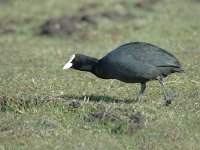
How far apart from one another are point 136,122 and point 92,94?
2.15 m

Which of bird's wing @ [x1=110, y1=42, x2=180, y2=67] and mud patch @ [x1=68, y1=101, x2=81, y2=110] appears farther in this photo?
bird's wing @ [x1=110, y1=42, x2=180, y2=67]

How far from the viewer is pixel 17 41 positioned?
1603 centimetres

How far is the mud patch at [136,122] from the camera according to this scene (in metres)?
7.59

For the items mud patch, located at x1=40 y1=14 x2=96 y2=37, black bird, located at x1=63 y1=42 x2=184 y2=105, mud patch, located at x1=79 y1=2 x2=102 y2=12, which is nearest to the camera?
black bird, located at x1=63 y1=42 x2=184 y2=105

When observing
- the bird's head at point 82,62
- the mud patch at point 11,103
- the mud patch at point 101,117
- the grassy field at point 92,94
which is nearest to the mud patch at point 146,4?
the grassy field at point 92,94

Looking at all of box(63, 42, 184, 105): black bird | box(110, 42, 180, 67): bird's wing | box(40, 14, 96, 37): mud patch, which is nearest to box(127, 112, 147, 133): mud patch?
box(63, 42, 184, 105): black bird

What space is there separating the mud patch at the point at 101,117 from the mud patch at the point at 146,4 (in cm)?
1099

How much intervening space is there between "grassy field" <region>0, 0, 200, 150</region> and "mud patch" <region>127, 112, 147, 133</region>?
12 millimetres

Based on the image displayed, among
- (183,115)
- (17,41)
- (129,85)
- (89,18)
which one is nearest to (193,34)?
(89,18)

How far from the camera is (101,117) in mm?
7859

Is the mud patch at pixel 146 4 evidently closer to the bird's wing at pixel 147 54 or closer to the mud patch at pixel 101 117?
the bird's wing at pixel 147 54

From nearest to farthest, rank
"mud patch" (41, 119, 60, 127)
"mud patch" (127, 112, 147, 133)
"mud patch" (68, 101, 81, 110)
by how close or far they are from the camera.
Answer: "mud patch" (127, 112, 147, 133) → "mud patch" (41, 119, 60, 127) → "mud patch" (68, 101, 81, 110)

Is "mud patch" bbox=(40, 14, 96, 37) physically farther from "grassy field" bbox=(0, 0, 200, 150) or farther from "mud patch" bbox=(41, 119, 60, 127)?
"mud patch" bbox=(41, 119, 60, 127)

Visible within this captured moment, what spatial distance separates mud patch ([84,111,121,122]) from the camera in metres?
7.78
